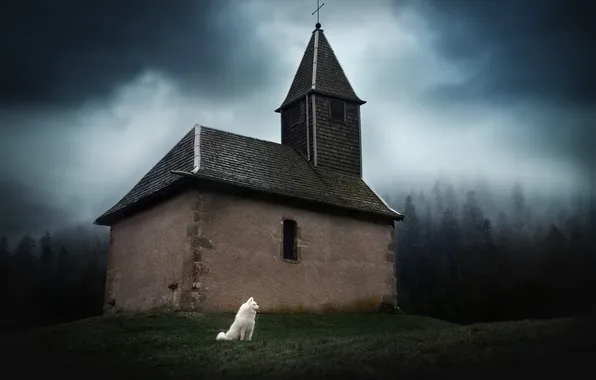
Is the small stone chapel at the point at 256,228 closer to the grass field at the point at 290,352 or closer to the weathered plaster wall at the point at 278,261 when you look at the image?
the weathered plaster wall at the point at 278,261

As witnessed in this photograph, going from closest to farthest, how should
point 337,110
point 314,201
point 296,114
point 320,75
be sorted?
1. point 314,201
2. point 337,110
3. point 296,114
4. point 320,75

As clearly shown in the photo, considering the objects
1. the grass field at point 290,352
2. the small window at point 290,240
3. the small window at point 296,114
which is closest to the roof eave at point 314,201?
the small window at point 290,240

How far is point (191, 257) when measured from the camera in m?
20.0

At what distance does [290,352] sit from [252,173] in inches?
396

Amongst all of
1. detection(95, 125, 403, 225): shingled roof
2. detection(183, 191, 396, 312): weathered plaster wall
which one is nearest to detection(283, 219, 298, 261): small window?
detection(183, 191, 396, 312): weathered plaster wall

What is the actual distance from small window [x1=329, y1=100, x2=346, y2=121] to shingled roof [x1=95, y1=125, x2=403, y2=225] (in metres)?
2.41

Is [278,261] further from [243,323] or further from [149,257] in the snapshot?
[243,323]

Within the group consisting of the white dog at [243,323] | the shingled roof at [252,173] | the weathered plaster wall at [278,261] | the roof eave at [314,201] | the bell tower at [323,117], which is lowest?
the white dog at [243,323]

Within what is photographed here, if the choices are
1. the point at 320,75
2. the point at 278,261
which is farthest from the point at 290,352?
the point at 320,75

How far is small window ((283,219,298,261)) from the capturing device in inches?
877

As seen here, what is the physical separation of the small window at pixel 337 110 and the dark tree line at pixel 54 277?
12.3 m

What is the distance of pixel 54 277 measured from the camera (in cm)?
3431

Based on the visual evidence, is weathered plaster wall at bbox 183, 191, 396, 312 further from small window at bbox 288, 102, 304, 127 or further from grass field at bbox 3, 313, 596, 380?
small window at bbox 288, 102, 304, 127

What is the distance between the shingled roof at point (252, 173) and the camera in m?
21.8
